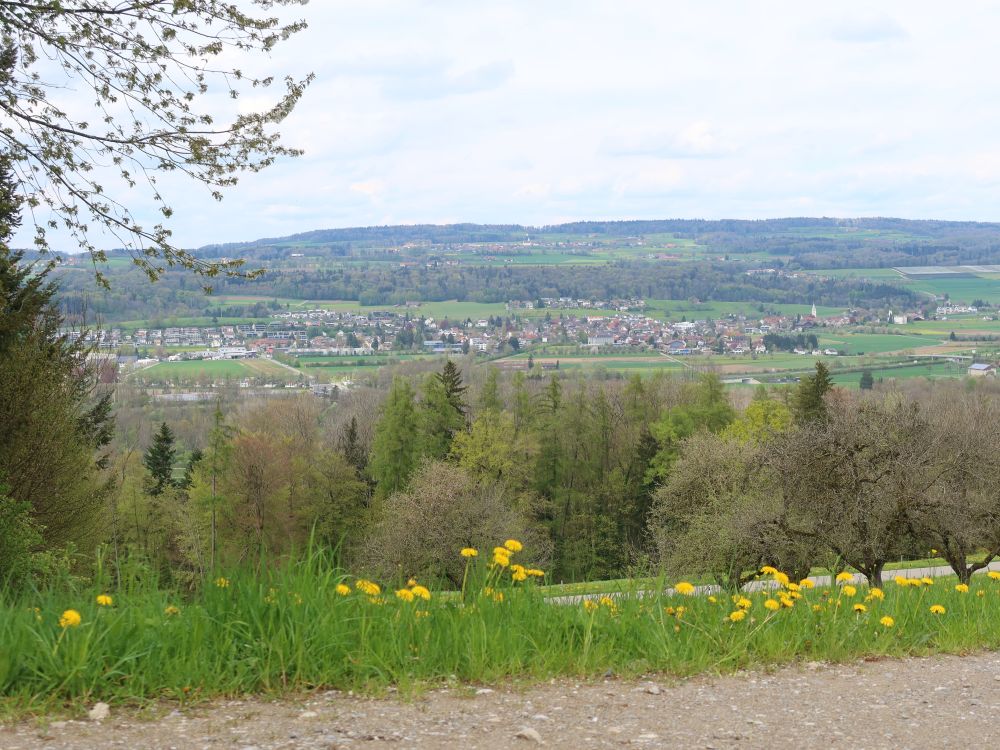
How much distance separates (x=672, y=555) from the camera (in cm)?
3309

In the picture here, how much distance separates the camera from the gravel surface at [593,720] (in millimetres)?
4492

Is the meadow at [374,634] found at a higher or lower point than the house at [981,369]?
higher

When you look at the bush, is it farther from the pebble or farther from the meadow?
the pebble

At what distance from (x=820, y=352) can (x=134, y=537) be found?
112779 millimetres

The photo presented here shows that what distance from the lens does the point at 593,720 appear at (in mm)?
4918

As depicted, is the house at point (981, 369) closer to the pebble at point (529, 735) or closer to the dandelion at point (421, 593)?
the dandelion at point (421, 593)

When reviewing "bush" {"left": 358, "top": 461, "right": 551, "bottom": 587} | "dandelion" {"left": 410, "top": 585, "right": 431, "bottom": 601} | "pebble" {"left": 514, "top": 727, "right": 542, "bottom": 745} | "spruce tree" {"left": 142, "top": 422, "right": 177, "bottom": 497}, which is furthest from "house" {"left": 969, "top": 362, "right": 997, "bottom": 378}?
"pebble" {"left": 514, "top": 727, "right": 542, "bottom": 745}

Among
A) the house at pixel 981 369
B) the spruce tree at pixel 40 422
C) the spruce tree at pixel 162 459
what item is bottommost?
the house at pixel 981 369

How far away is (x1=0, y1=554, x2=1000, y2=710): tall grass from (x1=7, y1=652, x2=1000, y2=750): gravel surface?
0.16 metres

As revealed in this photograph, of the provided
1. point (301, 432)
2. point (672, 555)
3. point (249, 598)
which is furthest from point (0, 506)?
point (301, 432)

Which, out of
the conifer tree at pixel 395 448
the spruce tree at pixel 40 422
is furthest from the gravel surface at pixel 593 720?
the conifer tree at pixel 395 448

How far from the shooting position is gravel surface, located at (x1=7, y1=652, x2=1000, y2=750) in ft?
14.7

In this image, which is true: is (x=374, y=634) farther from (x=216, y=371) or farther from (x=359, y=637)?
(x=216, y=371)

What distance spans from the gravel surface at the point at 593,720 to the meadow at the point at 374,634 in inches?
6.4
